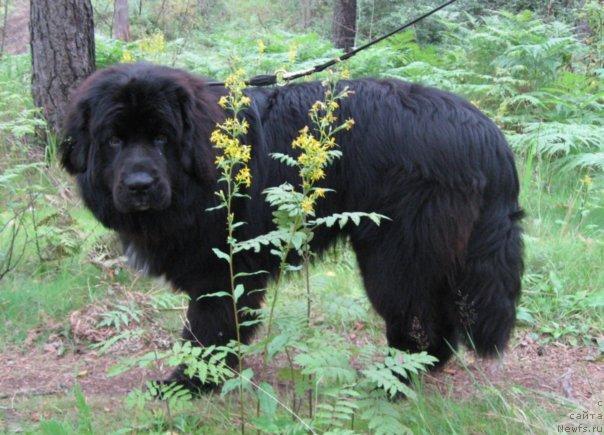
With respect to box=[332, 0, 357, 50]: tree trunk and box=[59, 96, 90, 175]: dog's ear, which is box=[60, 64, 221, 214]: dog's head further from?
box=[332, 0, 357, 50]: tree trunk

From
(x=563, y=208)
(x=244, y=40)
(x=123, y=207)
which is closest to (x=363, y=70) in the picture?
(x=244, y=40)

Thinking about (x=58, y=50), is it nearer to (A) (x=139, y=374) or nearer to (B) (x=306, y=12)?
(A) (x=139, y=374)

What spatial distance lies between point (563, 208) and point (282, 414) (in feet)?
12.8

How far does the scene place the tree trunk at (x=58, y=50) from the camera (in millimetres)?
6195

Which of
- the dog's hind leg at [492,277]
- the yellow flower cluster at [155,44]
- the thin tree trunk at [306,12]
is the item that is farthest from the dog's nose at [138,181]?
the thin tree trunk at [306,12]

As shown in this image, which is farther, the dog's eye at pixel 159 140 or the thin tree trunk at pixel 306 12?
the thin tree trunk at pixel 306 12

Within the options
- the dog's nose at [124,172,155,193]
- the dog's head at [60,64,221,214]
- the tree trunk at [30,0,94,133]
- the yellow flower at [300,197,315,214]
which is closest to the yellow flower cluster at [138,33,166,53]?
the tree trunk at [30,0,94,133]

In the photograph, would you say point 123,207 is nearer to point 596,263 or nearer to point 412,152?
point 412,152

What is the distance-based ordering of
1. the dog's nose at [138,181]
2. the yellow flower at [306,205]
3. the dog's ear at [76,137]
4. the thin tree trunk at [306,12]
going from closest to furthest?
the yellow flower at [306,205]
the dog's nose at [138,181]
the dog's ear at [76,137]
the thin tree trunk at [306,12]

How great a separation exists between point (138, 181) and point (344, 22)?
9.06 metres

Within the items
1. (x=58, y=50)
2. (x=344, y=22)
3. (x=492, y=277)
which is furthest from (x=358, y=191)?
(x=344, y=22)

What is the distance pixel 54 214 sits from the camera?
5.49 meters

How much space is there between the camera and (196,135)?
3.61 meters

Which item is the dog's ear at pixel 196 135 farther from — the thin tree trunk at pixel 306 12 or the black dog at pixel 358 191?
the thin tree trunk at pixel 306 12
